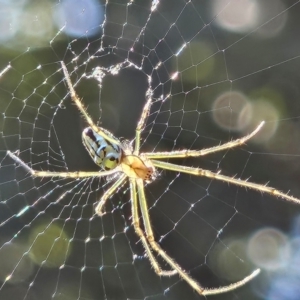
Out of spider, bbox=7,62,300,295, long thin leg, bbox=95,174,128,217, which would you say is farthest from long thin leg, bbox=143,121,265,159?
long thin leg, bbox=95,174,128,217

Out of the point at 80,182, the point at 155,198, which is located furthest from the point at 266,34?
the point at 80,182

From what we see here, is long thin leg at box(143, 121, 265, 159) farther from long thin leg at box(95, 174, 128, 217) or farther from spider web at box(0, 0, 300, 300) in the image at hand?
spider web at box(0, 0, 300, 300)

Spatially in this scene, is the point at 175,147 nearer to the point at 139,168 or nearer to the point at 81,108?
the point at 139,168

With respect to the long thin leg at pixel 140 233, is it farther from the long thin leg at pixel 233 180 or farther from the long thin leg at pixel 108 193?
the long thin leg at pixel 233 180

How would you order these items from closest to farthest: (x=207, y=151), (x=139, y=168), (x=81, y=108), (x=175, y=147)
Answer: (x=81, y=108) → (x=207, y=151) → (x=139, y=168) → (x=175, y=147)

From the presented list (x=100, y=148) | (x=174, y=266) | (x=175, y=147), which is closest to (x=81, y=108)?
(x=100, y=148)

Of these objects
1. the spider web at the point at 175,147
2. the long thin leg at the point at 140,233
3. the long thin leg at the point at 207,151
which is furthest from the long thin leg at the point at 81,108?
the spider web at the point at 175,147

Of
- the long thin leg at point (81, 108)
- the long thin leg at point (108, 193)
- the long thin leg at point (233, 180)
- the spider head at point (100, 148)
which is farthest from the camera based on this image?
the long thin leg at point (108, 193)
